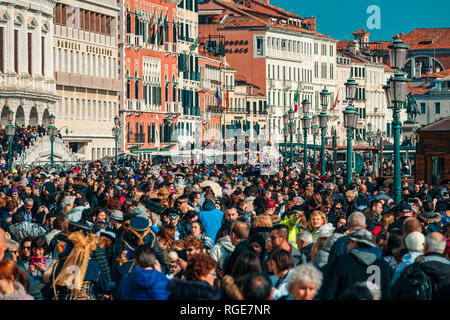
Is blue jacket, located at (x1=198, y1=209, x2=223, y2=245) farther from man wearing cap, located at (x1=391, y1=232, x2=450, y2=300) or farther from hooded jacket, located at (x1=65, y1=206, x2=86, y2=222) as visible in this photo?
man wearing cap, located at (x1=391, y1=232, x2=450, y2=300)

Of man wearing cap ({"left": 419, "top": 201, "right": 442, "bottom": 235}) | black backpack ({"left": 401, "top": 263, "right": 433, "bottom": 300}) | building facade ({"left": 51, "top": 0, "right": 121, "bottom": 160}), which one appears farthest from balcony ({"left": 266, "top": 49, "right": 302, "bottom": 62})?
black backpack ({"left": 401, "top": 263, "right": 433, "bottom": 300})

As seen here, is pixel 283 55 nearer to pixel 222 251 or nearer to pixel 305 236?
pixel 305 236

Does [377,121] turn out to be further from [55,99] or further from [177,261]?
[177,261]

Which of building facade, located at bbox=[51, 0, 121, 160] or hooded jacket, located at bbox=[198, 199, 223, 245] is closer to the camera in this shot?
hooded jacket, located at bbox=[198, 199, 223, 245]

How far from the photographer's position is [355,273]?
10.8m

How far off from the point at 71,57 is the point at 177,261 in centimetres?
6610

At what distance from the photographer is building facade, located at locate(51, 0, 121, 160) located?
7625 cm

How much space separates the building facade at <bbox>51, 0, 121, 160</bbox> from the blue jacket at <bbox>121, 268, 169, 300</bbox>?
62597 mm

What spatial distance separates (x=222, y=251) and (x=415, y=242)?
7.36 feet

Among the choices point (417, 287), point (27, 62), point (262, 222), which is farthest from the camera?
point (27, 62)

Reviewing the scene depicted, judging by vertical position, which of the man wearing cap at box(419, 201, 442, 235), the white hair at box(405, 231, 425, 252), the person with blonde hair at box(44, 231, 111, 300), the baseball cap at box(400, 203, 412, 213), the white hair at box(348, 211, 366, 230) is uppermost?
the white hair at box(348, 211, 366, 230)

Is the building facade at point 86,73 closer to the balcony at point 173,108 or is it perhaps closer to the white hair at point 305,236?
the balcony at point 173,108

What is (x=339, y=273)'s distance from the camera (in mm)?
10797

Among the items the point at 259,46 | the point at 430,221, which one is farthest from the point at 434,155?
the point at 259,46
